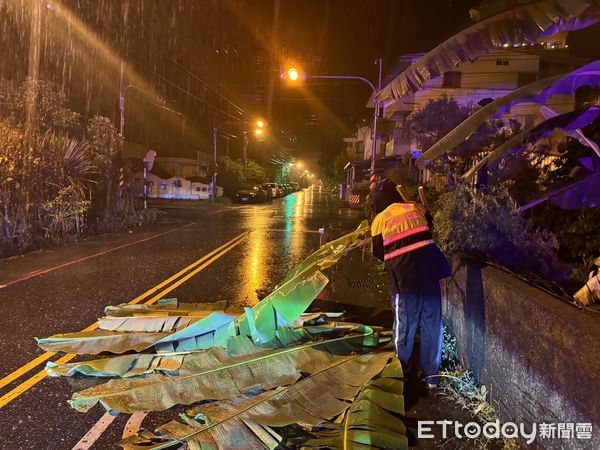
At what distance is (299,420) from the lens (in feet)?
11.7

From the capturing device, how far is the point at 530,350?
11.0 ft

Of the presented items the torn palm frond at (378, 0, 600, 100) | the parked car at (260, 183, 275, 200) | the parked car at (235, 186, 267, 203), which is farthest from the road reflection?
the parked car at (260, 183, 275, 200)

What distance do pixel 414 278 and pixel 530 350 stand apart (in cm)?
118

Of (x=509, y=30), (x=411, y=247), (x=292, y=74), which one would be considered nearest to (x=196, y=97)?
(x=292, y=74)

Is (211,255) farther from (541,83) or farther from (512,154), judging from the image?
(541,83)

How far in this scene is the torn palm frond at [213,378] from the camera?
398 centimetres

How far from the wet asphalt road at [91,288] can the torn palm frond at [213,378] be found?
0.13m

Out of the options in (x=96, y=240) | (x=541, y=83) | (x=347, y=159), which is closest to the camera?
(x=541, y=83)

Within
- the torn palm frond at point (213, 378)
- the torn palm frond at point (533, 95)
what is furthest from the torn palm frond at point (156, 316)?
the torn palm frond at point (533, 95)

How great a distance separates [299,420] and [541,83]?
430 centimetres

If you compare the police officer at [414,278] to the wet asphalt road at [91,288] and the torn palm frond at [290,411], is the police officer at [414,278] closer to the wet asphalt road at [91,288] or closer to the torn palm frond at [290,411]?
the torn palm frond at [290,411]

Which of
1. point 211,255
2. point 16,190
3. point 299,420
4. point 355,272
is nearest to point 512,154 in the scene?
point 355,272

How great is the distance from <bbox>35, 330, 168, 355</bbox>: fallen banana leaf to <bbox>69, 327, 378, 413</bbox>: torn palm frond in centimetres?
74

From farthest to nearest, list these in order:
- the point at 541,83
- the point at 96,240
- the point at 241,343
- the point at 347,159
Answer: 1. the point at 347,159
2. the point at 96,240
3. the point at 541,83
4. the point at 241,343
